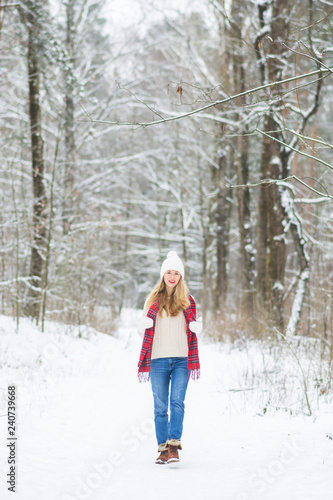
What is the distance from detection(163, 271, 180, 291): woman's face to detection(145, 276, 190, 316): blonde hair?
1.4 inches

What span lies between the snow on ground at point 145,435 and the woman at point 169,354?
28 cm

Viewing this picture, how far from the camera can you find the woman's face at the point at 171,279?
4.41 metres

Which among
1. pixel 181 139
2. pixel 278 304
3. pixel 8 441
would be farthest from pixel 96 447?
pixel 181 139

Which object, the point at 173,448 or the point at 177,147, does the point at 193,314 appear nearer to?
the point at 173,448

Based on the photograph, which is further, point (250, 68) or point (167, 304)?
point (250, 68)

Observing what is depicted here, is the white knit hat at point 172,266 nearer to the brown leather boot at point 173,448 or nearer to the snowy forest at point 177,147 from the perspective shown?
the snowy forest at point 177,147

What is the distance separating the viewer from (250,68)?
53.2ft

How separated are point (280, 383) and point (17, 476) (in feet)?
12.2

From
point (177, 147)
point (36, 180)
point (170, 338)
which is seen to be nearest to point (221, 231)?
point (177, 147)

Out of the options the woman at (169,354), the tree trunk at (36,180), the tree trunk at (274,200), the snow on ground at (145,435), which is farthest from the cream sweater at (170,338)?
the tree trunk at (36,180)

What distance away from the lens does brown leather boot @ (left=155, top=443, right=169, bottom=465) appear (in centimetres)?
408

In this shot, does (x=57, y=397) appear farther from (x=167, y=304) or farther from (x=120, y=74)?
(x=120, y=74)

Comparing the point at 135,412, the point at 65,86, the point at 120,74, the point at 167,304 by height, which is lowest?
the point at 135,412

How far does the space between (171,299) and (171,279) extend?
0.17 metres
